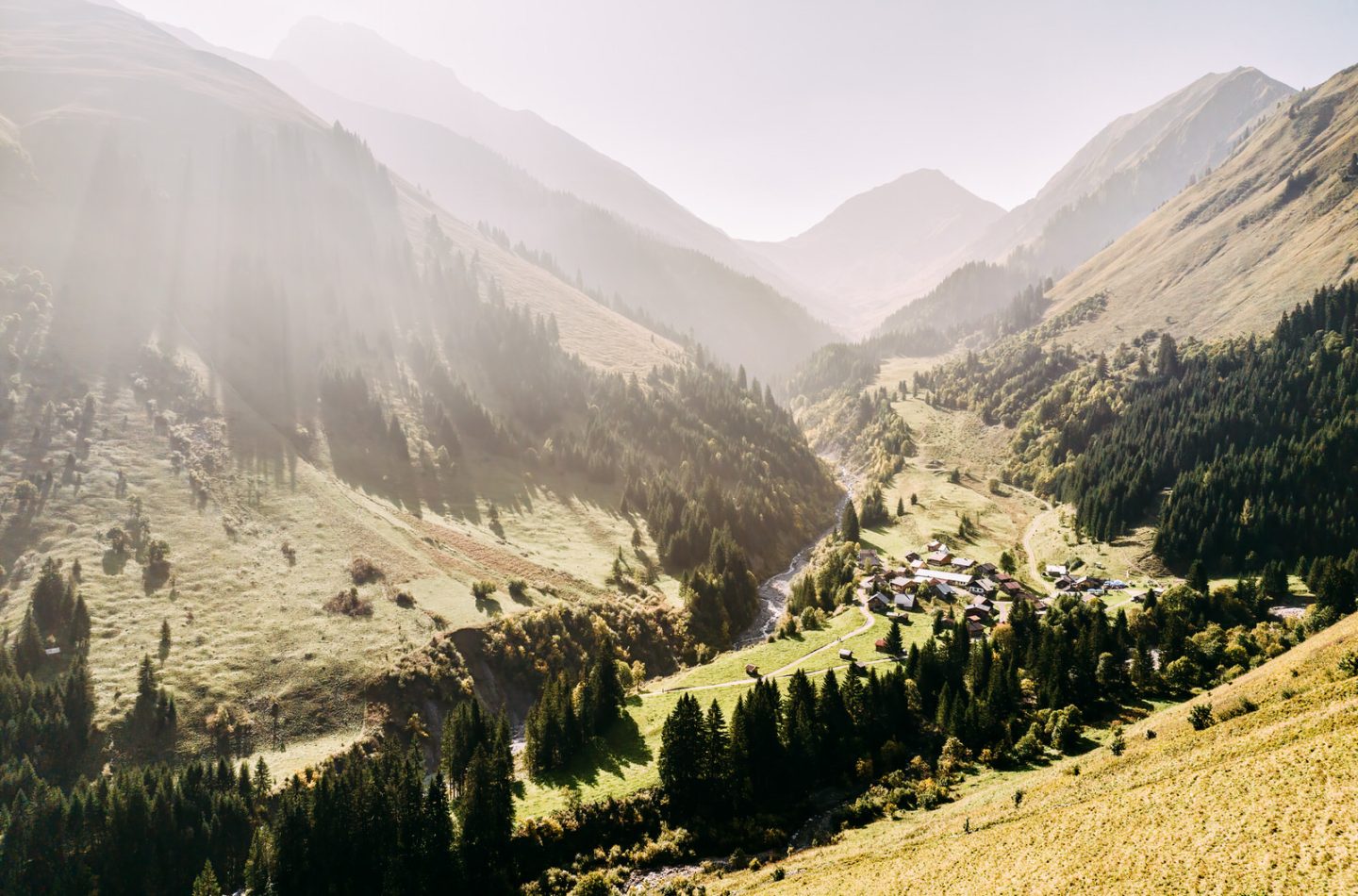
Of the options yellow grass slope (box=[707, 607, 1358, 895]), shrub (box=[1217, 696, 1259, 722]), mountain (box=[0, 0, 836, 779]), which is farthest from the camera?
mountain (box=[0, 0, 836, 779])

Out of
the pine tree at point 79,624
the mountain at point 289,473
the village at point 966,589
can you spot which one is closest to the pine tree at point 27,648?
the mountain at point 289,473

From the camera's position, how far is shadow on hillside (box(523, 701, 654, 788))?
66.4 meters

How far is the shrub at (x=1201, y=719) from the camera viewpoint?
5006cm

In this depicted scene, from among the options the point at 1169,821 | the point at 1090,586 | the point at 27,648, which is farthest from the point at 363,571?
the point at 1090,586

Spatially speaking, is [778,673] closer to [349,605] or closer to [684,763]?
[684,763]

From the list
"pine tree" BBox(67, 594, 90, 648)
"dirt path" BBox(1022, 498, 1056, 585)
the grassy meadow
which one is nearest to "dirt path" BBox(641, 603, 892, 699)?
the grassy meadow

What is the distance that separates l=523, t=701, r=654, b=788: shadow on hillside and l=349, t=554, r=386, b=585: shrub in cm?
4472

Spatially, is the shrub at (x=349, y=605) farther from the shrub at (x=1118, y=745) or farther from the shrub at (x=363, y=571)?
the shrub at (x=1118, y=745)

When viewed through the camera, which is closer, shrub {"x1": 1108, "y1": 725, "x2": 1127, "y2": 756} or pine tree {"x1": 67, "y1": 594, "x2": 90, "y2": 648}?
shrub {"x1": 1108, "y1": 725, "x2": 1127, "y2": 756}

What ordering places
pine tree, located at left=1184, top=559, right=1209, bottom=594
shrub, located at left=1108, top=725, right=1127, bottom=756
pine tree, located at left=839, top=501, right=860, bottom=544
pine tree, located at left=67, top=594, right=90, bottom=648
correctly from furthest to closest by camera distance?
pine tree, located at left=839, top=501, right=860, bottom=544, pine tree, located at left=1184, top=559, right=1209, bottom=594, pine tree, located at left=67, top=594, right=90, bottom=648, shrub, located at left=1108, top=725, right=1127, bottom=756

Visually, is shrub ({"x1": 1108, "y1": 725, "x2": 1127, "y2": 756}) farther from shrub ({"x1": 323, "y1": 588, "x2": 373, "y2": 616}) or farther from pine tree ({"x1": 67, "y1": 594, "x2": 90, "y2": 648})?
pine tree ({"x1": 67, "y1": 594, "x2": 90, "y2": 648})

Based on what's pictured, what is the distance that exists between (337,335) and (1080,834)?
19377 centimetres

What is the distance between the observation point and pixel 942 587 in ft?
342

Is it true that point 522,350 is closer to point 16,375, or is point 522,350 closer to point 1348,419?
point 16,375
